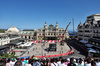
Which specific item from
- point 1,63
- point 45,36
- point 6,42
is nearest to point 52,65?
point 1,63

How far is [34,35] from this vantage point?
8806 centimetres

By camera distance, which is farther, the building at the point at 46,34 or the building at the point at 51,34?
the building at the point at 51,34

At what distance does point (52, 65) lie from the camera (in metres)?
8.79

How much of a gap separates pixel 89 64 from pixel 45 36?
7794cm

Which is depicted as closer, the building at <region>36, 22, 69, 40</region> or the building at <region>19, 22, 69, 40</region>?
the building at <region>19, 22, 69, 40</region>

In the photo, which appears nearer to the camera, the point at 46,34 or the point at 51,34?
the point at 46,34

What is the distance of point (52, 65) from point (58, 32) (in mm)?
79560

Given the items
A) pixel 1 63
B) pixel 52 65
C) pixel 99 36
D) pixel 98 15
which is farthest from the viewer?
pixel 98 15

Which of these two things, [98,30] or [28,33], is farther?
[28,33]

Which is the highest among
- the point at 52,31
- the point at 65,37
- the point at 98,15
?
the point at 98,15

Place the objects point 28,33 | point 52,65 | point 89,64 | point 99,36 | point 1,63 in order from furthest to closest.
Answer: point 28,33 < point 99,36 < point 89,64 < point 52,65 < point 1,63

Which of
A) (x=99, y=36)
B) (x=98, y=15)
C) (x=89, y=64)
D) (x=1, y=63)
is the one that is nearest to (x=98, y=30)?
(x=99, y=36)

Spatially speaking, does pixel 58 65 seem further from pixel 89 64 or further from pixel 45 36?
pixel 45 36

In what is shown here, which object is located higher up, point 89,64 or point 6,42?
point 89,64
